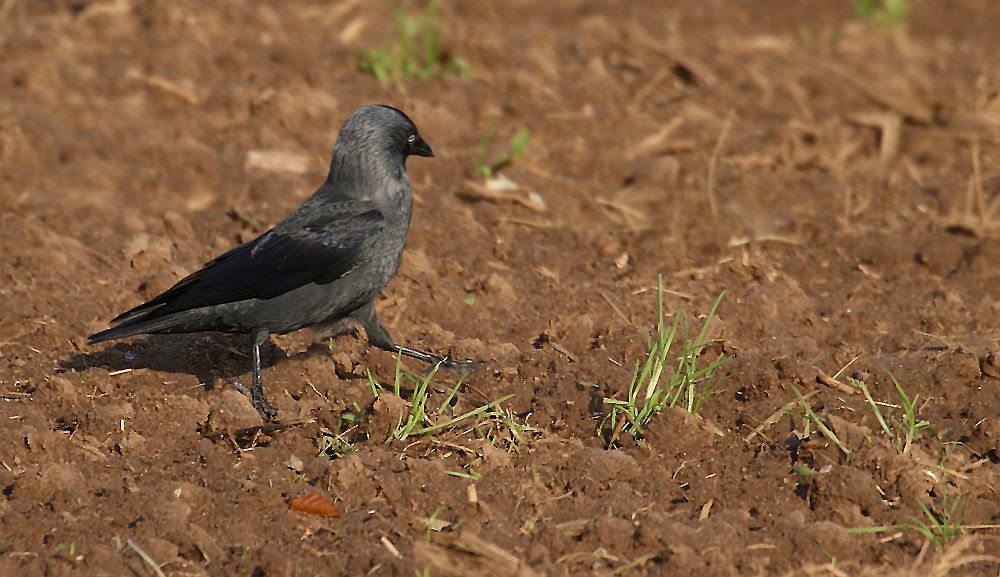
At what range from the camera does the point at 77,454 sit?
4.83 meters

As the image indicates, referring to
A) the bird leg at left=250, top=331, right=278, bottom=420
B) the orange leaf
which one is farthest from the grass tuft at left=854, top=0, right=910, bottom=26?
the orange leaf

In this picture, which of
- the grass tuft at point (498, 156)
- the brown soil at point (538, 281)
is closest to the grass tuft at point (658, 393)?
the brown soil at point (538, 281)

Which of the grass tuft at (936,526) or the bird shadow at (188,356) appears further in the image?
the bird shadow at (188,356)

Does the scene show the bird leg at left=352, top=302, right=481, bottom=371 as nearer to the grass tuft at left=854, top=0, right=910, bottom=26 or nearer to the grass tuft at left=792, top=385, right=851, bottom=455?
the grass tuft at left=792, top=385, right=851, bottom=455

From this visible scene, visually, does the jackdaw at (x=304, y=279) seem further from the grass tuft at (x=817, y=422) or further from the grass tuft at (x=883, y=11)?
the grass tuft at (x=883, y=11)

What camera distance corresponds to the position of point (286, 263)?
566 centimetres

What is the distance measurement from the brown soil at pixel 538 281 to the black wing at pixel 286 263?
0.39 meters

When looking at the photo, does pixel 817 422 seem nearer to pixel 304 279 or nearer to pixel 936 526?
pixel 936 526

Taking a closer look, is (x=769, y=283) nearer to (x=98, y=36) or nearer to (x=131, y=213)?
(x=131, y=213)

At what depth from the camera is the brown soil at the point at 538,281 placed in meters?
4.41

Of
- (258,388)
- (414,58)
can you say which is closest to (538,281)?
(258,388)

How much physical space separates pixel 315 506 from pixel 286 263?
1470 mm

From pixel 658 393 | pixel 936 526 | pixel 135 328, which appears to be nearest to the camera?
pixel 936 526

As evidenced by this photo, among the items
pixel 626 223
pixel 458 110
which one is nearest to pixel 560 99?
pixel 458 110
